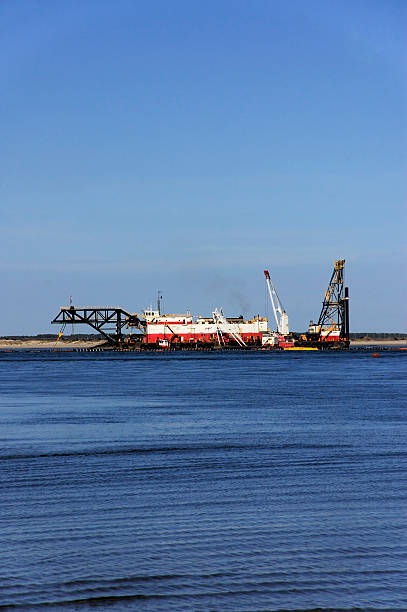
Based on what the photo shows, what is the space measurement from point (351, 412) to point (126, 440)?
1455cm

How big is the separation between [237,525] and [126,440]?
13444mm

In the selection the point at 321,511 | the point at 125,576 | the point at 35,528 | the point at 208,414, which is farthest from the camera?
the point at 208,414

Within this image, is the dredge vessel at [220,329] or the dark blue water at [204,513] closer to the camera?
the dark blue water at [204,513]

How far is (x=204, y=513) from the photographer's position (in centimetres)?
1612

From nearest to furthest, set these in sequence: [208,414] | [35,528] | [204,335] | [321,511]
→ [35,528]
[321,511]
[208,414]
[204,335]

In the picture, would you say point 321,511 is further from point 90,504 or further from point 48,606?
point 48,606

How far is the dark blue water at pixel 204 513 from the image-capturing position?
11445mm

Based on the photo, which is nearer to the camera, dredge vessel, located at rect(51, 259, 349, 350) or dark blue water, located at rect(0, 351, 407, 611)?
dark blue water, located at rect(0, 351, 407, 611)

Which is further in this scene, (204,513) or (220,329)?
(220,329)

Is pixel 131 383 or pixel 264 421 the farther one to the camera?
pixel 131 383

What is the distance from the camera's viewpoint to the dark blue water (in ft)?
37.6

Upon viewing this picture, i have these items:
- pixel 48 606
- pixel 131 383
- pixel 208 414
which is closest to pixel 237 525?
pixel 48 606

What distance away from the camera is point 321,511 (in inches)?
639

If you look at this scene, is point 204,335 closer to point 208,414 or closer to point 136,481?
point 208,414
